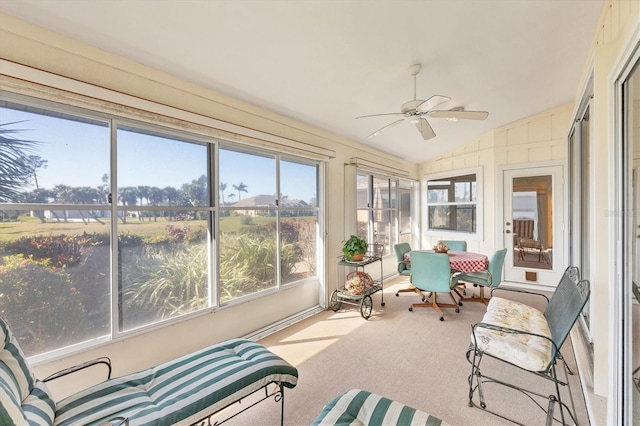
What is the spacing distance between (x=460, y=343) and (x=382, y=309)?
45.9 inches

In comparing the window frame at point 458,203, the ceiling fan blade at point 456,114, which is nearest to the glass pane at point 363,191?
the window frame at point 458,203

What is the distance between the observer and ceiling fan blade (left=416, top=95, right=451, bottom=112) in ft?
7.45

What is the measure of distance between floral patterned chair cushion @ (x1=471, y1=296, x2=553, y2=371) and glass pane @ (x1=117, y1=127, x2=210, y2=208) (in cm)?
253

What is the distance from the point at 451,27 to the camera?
216 centimetres

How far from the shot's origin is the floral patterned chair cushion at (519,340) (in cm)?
173

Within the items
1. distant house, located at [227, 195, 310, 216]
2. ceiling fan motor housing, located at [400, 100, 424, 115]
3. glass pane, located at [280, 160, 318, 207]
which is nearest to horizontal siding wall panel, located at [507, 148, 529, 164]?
ceiling fan motor housing, located at [400, 100, 424, 115]

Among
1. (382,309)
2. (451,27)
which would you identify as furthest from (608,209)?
(382,309)

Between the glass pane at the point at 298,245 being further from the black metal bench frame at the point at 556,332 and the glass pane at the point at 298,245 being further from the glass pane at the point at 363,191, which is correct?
the black metal bench frame at the point at 556,332

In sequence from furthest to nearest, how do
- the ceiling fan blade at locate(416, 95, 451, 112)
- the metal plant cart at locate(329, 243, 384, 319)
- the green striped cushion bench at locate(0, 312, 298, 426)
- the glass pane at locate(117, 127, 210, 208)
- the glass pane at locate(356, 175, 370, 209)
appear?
1. the glass pane at locate(356, 175, 370, 209)
2. the metal plant cart at locate(329, 243, 384, 319)
3. the ceiling fan blade at locate(416, 95, 451, 112)
4. the glass pane at locate(117, 127, 210, 208)
5. the green striped cushion bench at locate(0, 312, 298, 426)

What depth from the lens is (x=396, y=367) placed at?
8.04 ft

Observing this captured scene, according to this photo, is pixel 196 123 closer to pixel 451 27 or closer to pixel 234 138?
pixel 234 138

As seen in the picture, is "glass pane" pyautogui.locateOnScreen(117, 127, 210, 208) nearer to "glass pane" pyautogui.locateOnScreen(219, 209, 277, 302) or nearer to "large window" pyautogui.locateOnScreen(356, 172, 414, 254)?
"glass pane" pyautogui.locateOnScreen(219, 209, 277, 302)

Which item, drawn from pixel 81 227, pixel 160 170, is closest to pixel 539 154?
pixel 160 170

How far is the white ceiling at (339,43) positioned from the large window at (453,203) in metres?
2.42
